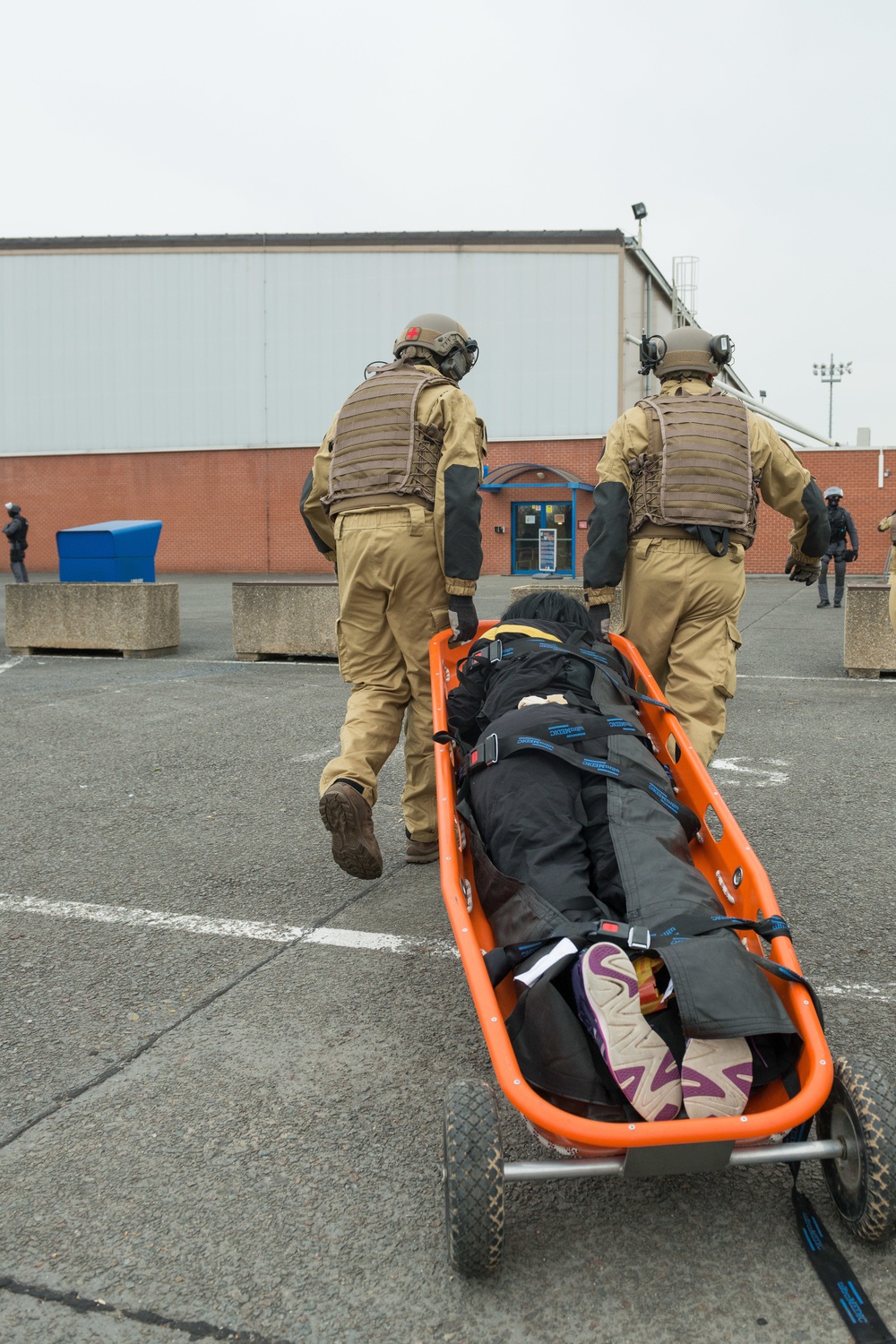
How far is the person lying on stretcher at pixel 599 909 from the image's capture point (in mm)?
2025

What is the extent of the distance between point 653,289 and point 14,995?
1320 inches

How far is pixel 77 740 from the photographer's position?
22.8 ft

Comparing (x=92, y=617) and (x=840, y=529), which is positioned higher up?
(x=840, y=529)

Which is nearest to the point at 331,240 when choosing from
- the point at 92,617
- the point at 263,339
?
the point at 263,339

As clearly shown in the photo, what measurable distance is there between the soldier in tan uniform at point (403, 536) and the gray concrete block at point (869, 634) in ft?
20.4

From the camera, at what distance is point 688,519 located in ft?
14.3

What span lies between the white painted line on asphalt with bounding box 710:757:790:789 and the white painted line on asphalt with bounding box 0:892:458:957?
2.65 metres

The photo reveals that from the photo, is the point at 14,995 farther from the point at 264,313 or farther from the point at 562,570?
the point at 264,313

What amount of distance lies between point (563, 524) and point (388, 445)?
2757 cm

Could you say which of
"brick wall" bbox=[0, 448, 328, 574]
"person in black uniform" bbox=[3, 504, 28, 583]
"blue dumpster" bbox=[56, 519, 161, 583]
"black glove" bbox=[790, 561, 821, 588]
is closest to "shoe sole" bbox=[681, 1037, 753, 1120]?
"black glove" bbox=[790, 561, 821, 588]

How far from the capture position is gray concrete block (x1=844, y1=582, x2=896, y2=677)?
371 inches

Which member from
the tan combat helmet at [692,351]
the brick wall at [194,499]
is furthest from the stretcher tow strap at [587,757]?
the brick wall at [194,499]

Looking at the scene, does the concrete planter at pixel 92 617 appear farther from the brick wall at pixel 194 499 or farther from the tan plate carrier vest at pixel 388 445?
the brick wall at pixel 194 499

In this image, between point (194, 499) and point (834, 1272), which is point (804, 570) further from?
point (194, 499)
